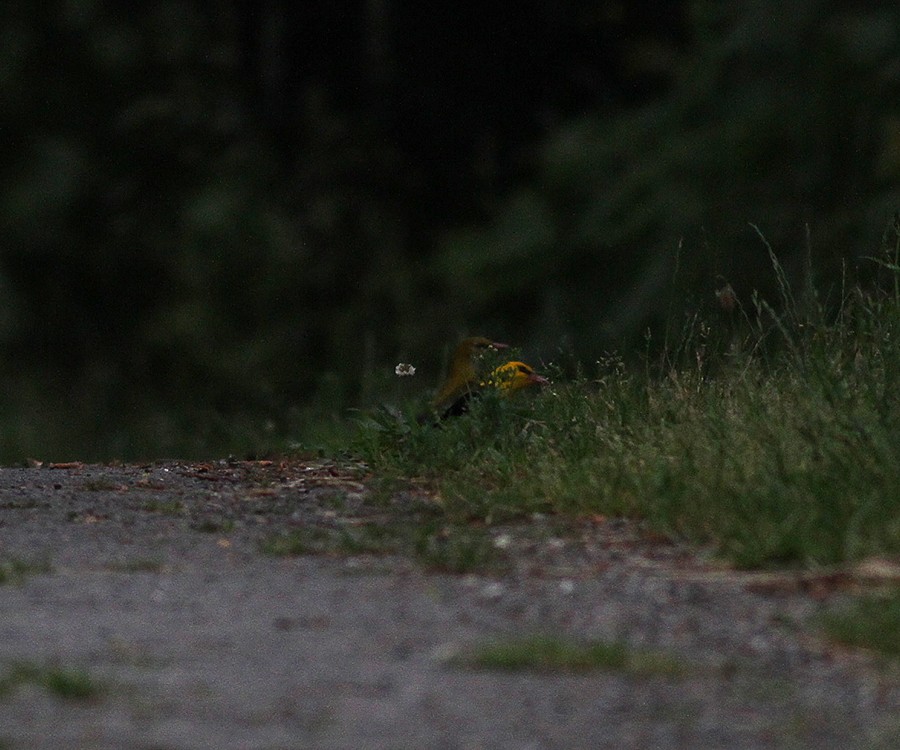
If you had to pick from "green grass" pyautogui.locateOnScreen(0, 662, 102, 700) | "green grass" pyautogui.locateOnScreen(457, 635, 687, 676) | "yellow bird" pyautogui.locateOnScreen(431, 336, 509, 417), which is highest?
"green grass" pyautogui.locateOnScreen(0, 662, 102, 700)

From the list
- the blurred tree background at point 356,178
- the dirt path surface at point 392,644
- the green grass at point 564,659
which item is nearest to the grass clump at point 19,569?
the dirt path surface at point 392,644

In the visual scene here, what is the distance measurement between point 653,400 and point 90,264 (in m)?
12.0

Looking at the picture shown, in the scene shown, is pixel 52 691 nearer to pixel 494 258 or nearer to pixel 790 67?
pixel 790 67

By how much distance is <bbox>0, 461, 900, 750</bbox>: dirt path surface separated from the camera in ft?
10.6

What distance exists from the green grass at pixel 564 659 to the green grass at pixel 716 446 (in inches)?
38.6

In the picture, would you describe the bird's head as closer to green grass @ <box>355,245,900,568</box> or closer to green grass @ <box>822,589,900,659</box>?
green grass @ <box>355,245,900,568</box>

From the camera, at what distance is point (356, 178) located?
57.4 ft

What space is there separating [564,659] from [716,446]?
2.27 meters

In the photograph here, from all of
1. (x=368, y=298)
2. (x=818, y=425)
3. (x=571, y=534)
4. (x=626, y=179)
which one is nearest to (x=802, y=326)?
(x=818, y=425)

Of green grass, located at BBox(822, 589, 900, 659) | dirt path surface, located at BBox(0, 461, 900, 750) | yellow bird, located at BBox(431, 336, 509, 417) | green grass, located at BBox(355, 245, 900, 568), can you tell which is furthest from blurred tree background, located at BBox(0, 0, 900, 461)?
green grass, located at BBox(822, 589, 900, 659)

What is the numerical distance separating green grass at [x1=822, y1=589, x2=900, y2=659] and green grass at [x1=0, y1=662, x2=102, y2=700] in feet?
4.92

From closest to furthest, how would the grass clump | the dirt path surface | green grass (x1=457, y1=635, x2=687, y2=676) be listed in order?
the dirt path surface
green grass (x1=457, y1=635, x2=687, y2=676)
the grass clump

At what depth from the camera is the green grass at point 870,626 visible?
12.1 ft

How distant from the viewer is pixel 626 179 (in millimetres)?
12562
